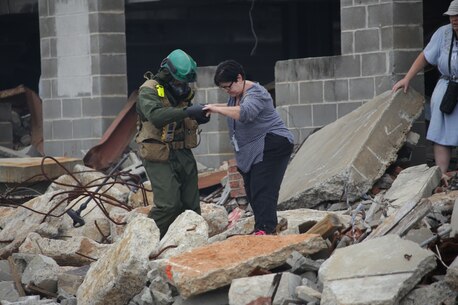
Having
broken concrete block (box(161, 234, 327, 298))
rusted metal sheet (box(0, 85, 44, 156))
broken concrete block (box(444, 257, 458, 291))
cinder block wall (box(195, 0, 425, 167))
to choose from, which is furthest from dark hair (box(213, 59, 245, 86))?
rusted metal sheet (box(0, 85, 44, 156))

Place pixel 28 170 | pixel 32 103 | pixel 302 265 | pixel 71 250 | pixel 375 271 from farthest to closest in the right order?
1. pixel 32 103
2. pixel 28 170
3. pixel 71 250
4. pixel 302 265
5. pixel 375 271

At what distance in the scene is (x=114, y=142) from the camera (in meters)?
16.6

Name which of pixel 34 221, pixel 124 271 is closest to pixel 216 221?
pixel 34 221

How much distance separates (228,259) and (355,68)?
5.84 meters

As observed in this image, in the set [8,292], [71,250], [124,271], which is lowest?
[8,292]

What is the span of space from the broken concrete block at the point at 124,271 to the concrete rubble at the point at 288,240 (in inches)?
0.4

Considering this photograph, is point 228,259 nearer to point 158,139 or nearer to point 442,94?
point 158,139

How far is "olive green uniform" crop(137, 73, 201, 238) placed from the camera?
1002 centimetres

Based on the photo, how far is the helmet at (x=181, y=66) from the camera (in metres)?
10.1

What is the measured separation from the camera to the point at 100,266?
9.52 meters

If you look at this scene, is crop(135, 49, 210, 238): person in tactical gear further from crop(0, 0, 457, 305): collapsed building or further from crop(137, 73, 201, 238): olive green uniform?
crop(0, 0, 457, 305): collapsed building

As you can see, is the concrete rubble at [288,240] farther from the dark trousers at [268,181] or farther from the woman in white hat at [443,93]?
the woman in white hat at [443,93]

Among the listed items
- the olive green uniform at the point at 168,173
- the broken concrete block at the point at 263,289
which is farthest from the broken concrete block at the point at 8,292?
the broken concrete block at the point at 263,289

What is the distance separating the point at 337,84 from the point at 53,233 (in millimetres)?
3640
